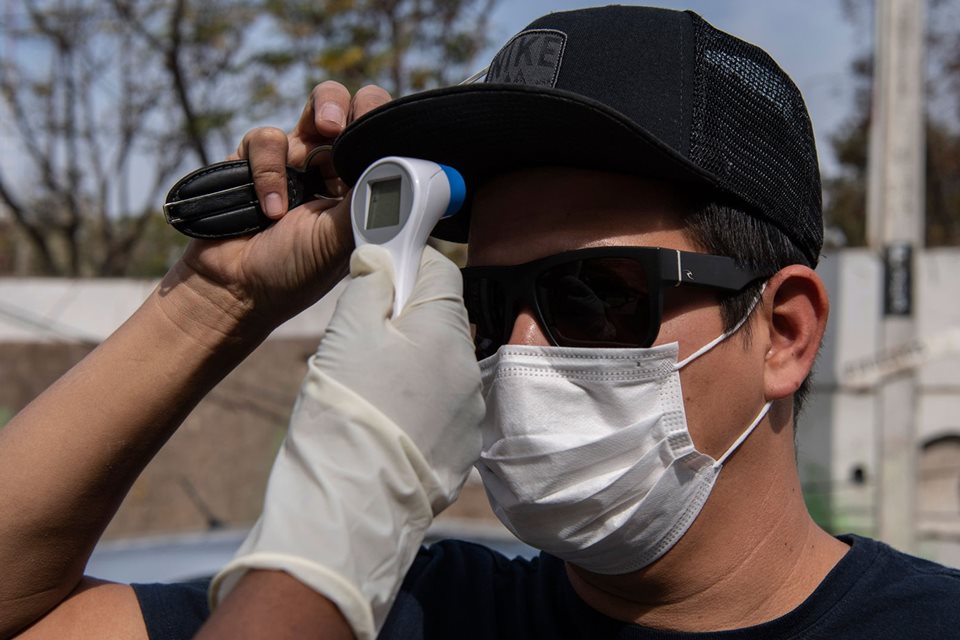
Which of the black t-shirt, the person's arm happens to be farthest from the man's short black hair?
the person's arm

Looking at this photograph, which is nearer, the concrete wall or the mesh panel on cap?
the mesh panel on cap

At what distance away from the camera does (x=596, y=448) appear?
1788mm

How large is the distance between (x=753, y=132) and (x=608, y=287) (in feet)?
1.23

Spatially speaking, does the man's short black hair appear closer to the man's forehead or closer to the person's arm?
the man's forehead

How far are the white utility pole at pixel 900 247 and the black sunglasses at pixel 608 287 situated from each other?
6.06 metres

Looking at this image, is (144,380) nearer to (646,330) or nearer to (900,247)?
(646,330)

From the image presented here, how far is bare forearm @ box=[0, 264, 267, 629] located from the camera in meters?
1.94

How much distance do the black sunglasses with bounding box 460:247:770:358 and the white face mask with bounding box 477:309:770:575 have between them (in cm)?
4

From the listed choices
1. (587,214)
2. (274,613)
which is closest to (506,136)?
(587,214)

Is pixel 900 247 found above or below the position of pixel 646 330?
above

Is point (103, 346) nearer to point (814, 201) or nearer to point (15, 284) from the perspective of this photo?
point (814, 201)

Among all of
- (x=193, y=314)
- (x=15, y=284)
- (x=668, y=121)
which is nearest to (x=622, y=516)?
(x=668, y=121)

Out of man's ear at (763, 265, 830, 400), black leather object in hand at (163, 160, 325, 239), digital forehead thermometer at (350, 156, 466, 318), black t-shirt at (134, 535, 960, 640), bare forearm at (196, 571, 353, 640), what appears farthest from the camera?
black leather object in hand at (163, 160, 325, 239)

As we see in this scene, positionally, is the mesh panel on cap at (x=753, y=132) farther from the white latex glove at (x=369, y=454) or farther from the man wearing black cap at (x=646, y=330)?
the white latex glove at (x=369, y=454)
